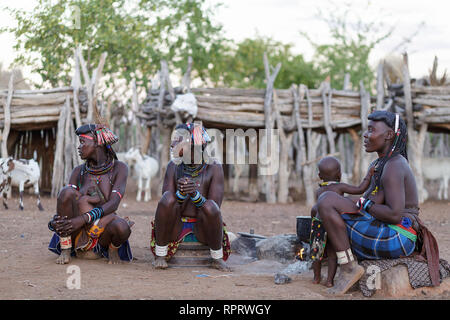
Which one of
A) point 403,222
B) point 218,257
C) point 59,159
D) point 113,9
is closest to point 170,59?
point 113,9

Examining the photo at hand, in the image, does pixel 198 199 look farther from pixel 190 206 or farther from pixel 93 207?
pixel 93 207

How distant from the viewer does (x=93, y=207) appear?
16.6ft

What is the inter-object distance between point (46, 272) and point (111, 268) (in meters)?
0.58

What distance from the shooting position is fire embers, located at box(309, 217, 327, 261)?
13.8 feet

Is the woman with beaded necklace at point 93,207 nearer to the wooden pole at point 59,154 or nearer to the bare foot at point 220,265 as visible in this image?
the bare foot at point 220,265

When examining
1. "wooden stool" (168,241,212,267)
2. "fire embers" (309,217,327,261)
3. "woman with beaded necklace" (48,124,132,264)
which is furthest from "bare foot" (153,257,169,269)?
"fire embers" (309,217,327,261)

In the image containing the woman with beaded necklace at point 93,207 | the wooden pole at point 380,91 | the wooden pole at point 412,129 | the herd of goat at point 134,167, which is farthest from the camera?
the wooden pole at point 380,91

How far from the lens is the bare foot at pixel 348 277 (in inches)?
154

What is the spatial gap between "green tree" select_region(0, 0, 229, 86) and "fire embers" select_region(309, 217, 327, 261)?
1134 centimetres

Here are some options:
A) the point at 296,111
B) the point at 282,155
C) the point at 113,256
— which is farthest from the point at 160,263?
the point at 296,111

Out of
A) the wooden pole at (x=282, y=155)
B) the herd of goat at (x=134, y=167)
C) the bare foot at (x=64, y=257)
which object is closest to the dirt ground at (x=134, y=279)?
the bare foot at (x=64, y=257)

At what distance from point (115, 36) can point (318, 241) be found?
12.5m

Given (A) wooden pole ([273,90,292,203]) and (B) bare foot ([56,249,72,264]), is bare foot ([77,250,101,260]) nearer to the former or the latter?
(B) bare foot ([56,249,72,264])

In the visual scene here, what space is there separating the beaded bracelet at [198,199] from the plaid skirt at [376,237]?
4.34 feet
